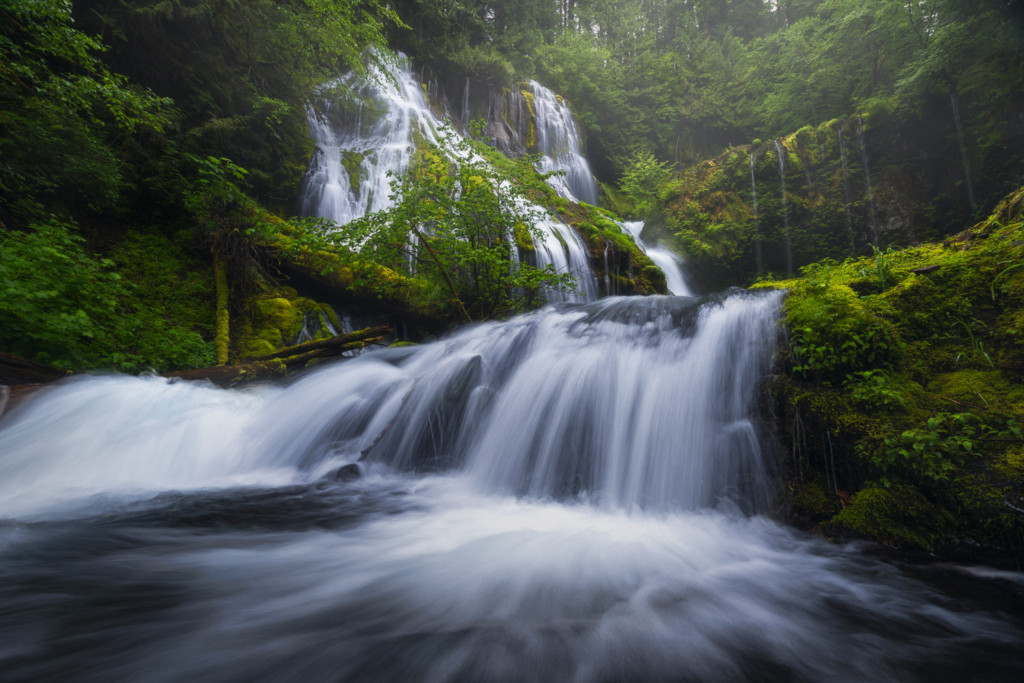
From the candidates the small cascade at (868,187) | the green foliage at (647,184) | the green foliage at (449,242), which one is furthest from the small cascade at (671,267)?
the green foliage at (449,242)

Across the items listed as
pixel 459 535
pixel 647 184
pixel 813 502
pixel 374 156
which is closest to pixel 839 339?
pixel 813 502

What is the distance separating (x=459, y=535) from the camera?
273cm

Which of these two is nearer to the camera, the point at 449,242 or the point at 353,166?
the point at 449,242

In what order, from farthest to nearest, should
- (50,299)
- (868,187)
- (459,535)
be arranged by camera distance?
(868,187)
(50,299)
(459,535)

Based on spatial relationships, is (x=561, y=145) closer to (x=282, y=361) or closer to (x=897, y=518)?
(x=282, y=361)

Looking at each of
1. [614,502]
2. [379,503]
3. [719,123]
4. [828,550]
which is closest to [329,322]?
[379,503]

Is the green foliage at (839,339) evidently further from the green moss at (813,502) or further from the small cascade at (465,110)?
the small cascade at (465,110)

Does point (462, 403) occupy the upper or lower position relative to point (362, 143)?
lower

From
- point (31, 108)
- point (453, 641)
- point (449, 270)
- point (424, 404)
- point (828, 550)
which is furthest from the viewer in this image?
point (449, 270)

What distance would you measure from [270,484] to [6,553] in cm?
161

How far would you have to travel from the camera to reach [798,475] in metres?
2.67

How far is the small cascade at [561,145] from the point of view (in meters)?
17.4

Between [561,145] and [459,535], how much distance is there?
18615 mm

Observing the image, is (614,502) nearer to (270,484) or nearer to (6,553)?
(270,484)
